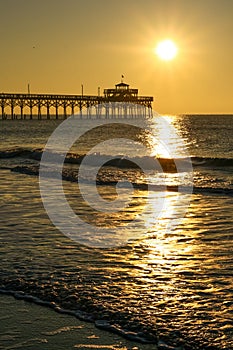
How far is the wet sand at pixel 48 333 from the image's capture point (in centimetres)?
466

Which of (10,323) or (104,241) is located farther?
(104,241)

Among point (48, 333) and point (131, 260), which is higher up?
point (131, 260)

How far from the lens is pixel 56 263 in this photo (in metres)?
7.11

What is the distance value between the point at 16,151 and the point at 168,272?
1104 inches

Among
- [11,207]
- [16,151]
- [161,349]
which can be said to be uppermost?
[16,151]

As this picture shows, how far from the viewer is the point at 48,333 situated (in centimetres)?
493

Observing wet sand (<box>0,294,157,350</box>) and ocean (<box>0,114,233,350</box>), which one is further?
ocean (<box>0,114,233,350</box>)

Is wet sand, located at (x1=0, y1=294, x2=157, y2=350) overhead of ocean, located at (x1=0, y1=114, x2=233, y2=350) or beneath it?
beneath

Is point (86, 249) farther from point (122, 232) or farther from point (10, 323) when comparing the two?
point (10, 323)

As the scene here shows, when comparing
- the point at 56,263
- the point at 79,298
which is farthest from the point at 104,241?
the point at 79,298

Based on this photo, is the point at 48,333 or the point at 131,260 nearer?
the point at 48,333

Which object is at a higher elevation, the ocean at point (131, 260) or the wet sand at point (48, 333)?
the ocean at point (131, 260)

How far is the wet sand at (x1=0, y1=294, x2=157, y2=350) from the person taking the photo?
4664mm

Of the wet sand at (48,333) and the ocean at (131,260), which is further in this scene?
the ocean at (131,260)
